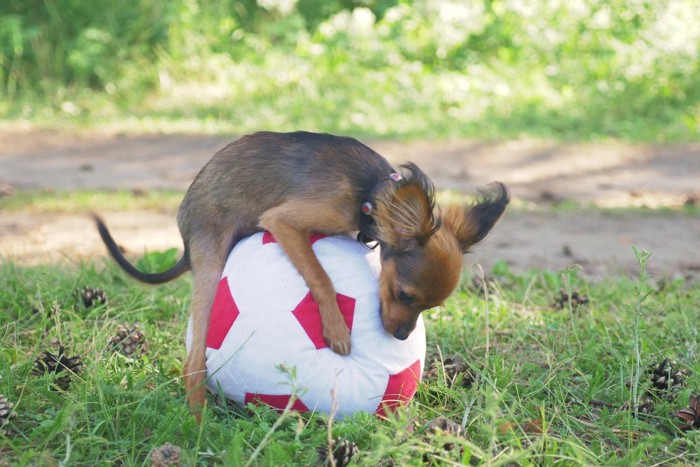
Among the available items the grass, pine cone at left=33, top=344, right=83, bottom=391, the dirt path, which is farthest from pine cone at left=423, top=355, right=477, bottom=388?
the dirt path

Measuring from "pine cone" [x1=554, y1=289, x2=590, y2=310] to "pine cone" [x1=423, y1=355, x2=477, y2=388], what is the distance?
118cm

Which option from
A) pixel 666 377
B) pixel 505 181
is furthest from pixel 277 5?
pixel 666 377

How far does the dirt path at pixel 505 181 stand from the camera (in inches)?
266

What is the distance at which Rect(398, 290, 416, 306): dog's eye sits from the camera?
3521 mm

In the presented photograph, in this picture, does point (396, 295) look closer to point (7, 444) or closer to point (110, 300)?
point (7, 444)

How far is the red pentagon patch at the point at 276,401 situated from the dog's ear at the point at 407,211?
0.76 metres

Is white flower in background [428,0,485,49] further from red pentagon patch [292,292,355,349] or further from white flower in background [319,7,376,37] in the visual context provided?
red pentagon patch [292,292,355,349]

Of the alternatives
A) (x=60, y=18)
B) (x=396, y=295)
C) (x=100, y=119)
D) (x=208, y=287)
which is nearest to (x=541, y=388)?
(x=396, y=295)

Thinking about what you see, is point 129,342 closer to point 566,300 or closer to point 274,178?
point 274,178

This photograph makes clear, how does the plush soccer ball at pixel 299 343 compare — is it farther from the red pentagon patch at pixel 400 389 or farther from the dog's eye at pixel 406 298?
the dog's eye at pixel 406 298

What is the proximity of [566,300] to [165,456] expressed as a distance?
2868mm

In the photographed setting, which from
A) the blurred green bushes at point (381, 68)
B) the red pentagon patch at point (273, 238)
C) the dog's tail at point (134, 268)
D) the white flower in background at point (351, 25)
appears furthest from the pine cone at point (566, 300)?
the white flower in background at point (351, 25)

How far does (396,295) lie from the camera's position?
11.6 ft

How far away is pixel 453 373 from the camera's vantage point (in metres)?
3.92
